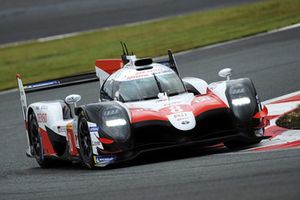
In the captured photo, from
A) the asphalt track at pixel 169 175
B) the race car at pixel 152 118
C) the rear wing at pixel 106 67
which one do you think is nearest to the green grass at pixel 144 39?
the asphalt track at pixel 169 175

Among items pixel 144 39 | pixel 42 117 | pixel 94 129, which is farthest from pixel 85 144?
pixel 144 39

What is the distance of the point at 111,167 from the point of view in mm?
10695

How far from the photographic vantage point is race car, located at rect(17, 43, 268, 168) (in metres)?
10.4

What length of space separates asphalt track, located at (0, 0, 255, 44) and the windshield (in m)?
15.9

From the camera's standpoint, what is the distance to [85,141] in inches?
428

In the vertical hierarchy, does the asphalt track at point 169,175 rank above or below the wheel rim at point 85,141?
below

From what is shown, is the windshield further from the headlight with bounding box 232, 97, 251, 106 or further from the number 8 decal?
the headlight with bounding box 232, 97, 251, 106

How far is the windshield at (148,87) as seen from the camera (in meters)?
11.3

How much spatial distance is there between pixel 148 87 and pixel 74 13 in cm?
1802

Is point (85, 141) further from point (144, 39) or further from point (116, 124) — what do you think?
point (144, 39)

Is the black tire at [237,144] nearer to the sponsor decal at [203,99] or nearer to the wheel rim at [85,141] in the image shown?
the sponsor decal at [203,99]

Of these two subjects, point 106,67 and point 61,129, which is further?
point 106,67

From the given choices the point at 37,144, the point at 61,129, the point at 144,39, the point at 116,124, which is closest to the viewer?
the point at 116,124

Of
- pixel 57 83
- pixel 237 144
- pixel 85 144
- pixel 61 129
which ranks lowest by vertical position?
pixel 237 144
